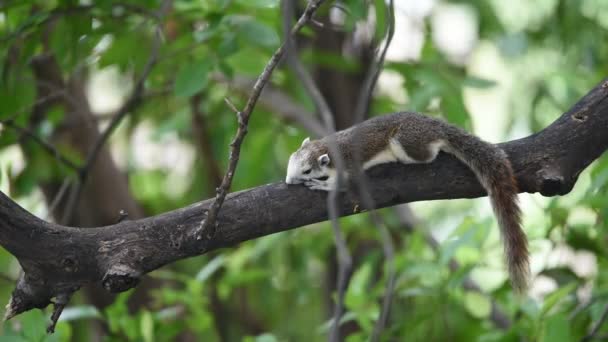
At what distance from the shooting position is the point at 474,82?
3.71 meters

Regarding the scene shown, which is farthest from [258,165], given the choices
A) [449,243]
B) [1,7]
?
[1,7]

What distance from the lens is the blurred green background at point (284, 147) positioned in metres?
3.16

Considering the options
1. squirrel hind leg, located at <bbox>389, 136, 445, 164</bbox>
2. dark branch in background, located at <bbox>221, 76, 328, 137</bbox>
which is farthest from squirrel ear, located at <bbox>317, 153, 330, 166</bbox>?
dark branch in background, located at <bbox>221, 76, 328, 137</bbox>

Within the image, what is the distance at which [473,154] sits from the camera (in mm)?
2477

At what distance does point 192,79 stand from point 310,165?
2.23 feet

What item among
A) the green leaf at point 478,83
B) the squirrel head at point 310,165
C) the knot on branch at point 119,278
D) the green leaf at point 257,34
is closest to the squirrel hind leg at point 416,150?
the squirrel head at point 310,165

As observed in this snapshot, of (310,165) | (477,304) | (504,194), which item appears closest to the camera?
(504,194)

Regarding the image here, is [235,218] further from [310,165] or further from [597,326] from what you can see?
[597,326]

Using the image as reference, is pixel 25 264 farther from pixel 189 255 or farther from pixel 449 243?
pixel 449 243

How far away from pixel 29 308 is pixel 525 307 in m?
2.00

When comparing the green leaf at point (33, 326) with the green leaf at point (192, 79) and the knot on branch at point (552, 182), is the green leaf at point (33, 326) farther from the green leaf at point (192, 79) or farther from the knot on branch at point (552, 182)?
the knot on branch at point (552, 182)

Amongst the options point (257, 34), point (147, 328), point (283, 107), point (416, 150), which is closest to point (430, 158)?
point (416, 150)

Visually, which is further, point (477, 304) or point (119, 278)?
point (477, 304)

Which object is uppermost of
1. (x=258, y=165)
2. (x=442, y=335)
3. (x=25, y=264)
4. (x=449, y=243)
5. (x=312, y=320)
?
(x=25, y=264)
